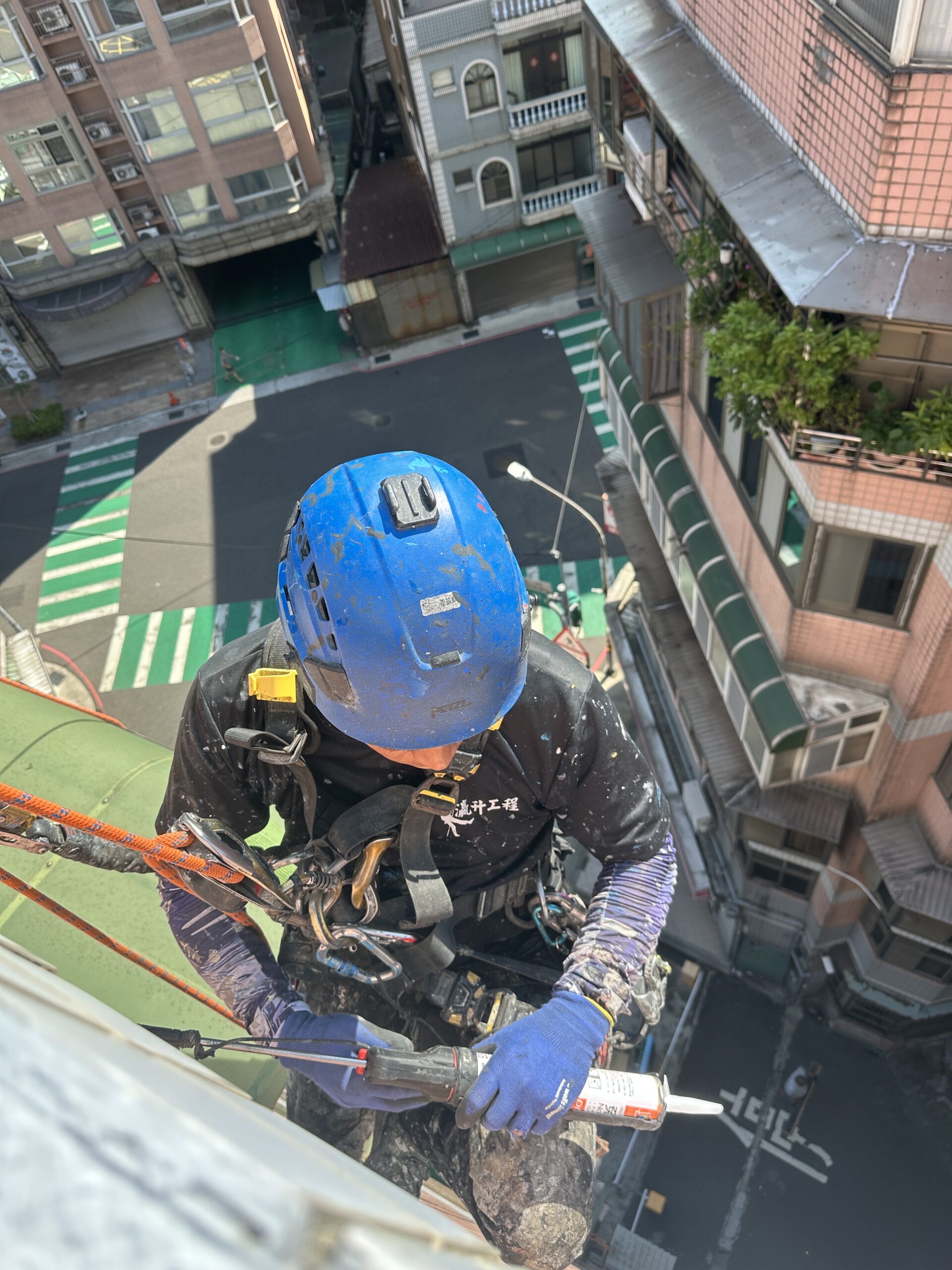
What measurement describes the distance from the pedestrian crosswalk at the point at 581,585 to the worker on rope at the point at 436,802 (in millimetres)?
23858

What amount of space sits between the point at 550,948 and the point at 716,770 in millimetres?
9997

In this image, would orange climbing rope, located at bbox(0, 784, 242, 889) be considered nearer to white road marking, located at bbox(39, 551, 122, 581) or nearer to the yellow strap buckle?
the yellow strap buckle

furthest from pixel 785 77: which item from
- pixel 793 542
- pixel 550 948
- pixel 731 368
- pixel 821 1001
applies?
pixel 821 1001

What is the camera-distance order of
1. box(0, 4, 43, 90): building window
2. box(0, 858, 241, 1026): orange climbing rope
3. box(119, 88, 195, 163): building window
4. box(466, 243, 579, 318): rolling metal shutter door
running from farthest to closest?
box(466, 243, 579, 318): rolling metal shutter door
box(119, 88, 195, 163): building window
box(0, 4, 43, 90): building window
box(0, 858, 241, 1026): orange climbing rope

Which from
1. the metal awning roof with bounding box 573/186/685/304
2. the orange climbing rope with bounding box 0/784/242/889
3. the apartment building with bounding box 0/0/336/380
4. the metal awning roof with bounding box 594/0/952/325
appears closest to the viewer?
the orange climbing rope with bounding box 0/784/242/889

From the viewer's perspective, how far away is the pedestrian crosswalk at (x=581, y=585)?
31609mm

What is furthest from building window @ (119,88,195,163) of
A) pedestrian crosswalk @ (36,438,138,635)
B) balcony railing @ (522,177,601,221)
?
balcony railing @ (522,177,601,221)

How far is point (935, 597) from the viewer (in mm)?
11867

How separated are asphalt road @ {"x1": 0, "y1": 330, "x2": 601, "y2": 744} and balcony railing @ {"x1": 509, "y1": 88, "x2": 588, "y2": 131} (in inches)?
327

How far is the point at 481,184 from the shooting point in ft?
123

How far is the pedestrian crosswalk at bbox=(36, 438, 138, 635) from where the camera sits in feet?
119

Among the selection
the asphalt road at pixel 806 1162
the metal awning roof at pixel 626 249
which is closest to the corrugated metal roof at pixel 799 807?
the metal awning roof at pixel 626 249

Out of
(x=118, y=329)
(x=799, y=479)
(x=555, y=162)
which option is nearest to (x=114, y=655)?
(x=118, y=329)

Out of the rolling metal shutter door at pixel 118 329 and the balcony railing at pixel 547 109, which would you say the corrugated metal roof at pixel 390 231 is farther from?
the rolling metal shutter door at pixel 118 329
